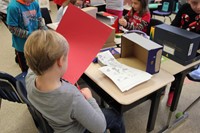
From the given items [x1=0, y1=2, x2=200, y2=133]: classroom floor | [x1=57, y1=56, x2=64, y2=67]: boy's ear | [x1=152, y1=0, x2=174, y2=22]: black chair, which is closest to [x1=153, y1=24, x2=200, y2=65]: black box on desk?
[x1=0, y1=2, x2=200, y2=133]: classroom floor

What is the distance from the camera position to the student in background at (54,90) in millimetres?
756

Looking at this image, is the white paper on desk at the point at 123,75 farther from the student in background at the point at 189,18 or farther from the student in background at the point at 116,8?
the student in background at the point at 189,18

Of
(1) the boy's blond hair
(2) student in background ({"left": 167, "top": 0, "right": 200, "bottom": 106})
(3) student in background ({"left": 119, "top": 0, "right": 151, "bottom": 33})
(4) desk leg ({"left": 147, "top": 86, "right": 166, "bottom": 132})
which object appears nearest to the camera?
(1) the boy's blond hair

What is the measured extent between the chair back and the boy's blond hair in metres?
0.41

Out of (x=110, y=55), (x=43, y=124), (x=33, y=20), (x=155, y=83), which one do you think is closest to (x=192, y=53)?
(x=155, y=83)

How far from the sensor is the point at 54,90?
81 centimetres

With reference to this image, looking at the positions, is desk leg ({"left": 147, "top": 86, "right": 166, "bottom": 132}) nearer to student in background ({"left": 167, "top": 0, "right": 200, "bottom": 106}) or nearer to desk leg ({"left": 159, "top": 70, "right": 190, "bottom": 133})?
desk leg ({"left": 159, "top": 70, "right": 190, "bottom": 133})

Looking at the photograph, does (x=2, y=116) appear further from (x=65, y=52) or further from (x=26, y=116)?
(x=65, y=52)

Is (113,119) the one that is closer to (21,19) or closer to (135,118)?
(135,118)

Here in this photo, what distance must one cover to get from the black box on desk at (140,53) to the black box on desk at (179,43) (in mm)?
213

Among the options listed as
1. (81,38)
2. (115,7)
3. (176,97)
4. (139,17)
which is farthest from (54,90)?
(139,17)

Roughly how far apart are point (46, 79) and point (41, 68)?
62mm

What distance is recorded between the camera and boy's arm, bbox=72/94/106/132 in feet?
2.69

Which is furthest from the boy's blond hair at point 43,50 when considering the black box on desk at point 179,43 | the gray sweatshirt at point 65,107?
the black box on desk at point 179,43
